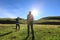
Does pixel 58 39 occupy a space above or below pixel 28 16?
below

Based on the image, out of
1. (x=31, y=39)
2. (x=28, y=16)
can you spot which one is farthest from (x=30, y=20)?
(x=31, y=39)

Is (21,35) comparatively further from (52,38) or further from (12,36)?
(52,38)

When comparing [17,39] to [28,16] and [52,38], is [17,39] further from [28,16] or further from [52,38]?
[52,38]

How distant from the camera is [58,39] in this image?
2220 centimetres

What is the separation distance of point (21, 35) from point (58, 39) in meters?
6.32

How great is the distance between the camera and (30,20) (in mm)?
22328

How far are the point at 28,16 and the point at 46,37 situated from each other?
177 inches

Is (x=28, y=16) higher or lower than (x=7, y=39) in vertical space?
higher

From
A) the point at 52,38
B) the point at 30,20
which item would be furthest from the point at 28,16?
the point at 52,38

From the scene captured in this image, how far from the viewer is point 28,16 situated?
872 inches

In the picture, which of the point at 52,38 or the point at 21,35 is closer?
the point at 52,38

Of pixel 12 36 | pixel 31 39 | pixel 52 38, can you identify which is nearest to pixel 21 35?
pixel 12 36

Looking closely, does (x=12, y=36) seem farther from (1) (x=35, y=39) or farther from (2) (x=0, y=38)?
(1) (x=35, y=39)

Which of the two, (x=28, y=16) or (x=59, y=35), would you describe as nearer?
(x=28, y=16)
